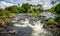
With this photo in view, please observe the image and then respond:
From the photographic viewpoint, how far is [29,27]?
4.18 meters

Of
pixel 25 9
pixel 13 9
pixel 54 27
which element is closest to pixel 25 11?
pixel 25 9

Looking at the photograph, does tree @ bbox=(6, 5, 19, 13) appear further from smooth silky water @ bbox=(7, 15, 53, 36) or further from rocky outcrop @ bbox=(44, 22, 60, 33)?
rocky outcrop @ bbox=(44, 22, 60, 33)

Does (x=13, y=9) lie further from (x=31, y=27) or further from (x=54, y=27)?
(x=54, y=27)

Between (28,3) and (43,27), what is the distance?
31.3 inches

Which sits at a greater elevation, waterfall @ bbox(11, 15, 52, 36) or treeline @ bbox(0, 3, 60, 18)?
treeline @ bbox(0, 3, 60, 18)

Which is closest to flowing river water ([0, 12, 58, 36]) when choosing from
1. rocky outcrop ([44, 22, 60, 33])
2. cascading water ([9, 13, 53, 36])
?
cascading water ([9, 13, 53, 36])

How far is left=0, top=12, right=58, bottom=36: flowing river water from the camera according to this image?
4059 millimetres

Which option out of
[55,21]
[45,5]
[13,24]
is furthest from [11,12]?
[55,21]

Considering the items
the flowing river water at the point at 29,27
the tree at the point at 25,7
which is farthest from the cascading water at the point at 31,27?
the tree at the point at 25,7

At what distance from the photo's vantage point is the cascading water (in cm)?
408

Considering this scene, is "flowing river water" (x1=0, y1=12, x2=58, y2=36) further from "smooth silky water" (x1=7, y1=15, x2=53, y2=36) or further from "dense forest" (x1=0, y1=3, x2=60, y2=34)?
"dense forest" (x1=0, y1=3, x2=60, y2=34)

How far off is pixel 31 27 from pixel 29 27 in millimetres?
123

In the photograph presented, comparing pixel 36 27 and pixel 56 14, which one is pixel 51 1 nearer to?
pixel 56 14

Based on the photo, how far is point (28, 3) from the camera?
4.26 m
